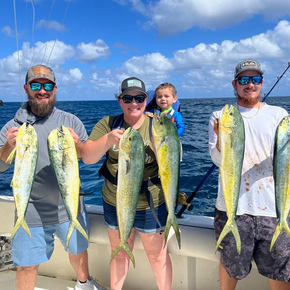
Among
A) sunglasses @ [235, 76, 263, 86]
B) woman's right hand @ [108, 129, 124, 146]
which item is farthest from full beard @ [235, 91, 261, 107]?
woman's right hand @ [108, 129, 124, 146]

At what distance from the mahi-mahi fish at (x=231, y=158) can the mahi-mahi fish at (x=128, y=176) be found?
0.58m

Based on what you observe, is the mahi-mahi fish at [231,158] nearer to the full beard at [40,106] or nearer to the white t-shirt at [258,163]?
the white t-shirt at [258,163]

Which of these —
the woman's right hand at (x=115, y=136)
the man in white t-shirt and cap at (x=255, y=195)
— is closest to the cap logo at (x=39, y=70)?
the woman's right hand at (x=115, y=136)

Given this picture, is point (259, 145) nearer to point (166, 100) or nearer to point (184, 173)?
point (166, 100)

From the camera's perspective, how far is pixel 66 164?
2252 millimetres

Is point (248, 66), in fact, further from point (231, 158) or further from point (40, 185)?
point (40, 185)

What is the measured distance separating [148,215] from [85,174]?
21.1ft

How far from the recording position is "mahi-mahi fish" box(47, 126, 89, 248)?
7.24 ft

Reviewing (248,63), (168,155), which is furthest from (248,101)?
(168,155)

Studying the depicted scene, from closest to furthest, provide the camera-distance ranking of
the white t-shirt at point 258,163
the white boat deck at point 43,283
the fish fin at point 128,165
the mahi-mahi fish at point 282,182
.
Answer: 1. the mahi-mahi fish at point 282,182
2. the fish fin at point 128,165
3. the white t-shirt at point 258,163
4. the white boat deck at point 43,283

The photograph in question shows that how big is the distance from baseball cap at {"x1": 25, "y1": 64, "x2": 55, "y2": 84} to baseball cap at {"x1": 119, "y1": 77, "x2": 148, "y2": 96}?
0.62 meters

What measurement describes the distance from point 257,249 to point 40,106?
81.2 inches

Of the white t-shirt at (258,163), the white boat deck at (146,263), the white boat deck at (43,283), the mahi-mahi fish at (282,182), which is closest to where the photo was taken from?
the mahi-mahi fish at (282,182)

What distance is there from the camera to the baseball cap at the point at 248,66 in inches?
92.2
